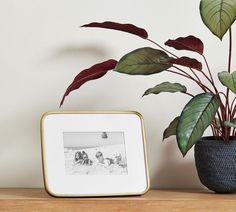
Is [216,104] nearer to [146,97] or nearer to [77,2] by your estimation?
[146,97]

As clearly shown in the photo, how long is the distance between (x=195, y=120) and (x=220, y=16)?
0.23m

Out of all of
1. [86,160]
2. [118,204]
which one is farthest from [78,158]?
[118,204]

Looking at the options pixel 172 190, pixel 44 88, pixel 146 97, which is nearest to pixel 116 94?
pixel 146 97

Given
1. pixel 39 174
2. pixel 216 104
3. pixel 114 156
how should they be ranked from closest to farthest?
pixel 216 104 → pixel 114 156 → pixel 39 174

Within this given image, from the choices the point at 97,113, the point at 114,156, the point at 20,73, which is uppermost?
the point at 20,73

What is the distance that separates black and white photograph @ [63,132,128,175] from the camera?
1.25m

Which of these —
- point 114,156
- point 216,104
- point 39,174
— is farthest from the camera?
point 39,174

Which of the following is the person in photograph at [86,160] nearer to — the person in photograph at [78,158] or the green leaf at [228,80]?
the person in photograph at [78,158]

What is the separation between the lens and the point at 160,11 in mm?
1440

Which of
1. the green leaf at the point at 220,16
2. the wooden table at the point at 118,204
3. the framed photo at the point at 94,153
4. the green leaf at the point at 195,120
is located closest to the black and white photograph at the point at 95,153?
the framed photo at the point at 94,153

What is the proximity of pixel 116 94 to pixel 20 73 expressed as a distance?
0.89 ft

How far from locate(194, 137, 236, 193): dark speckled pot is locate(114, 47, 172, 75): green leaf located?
215 mm

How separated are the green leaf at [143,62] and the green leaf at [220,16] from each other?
15 cm

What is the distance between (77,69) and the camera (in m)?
1.43
